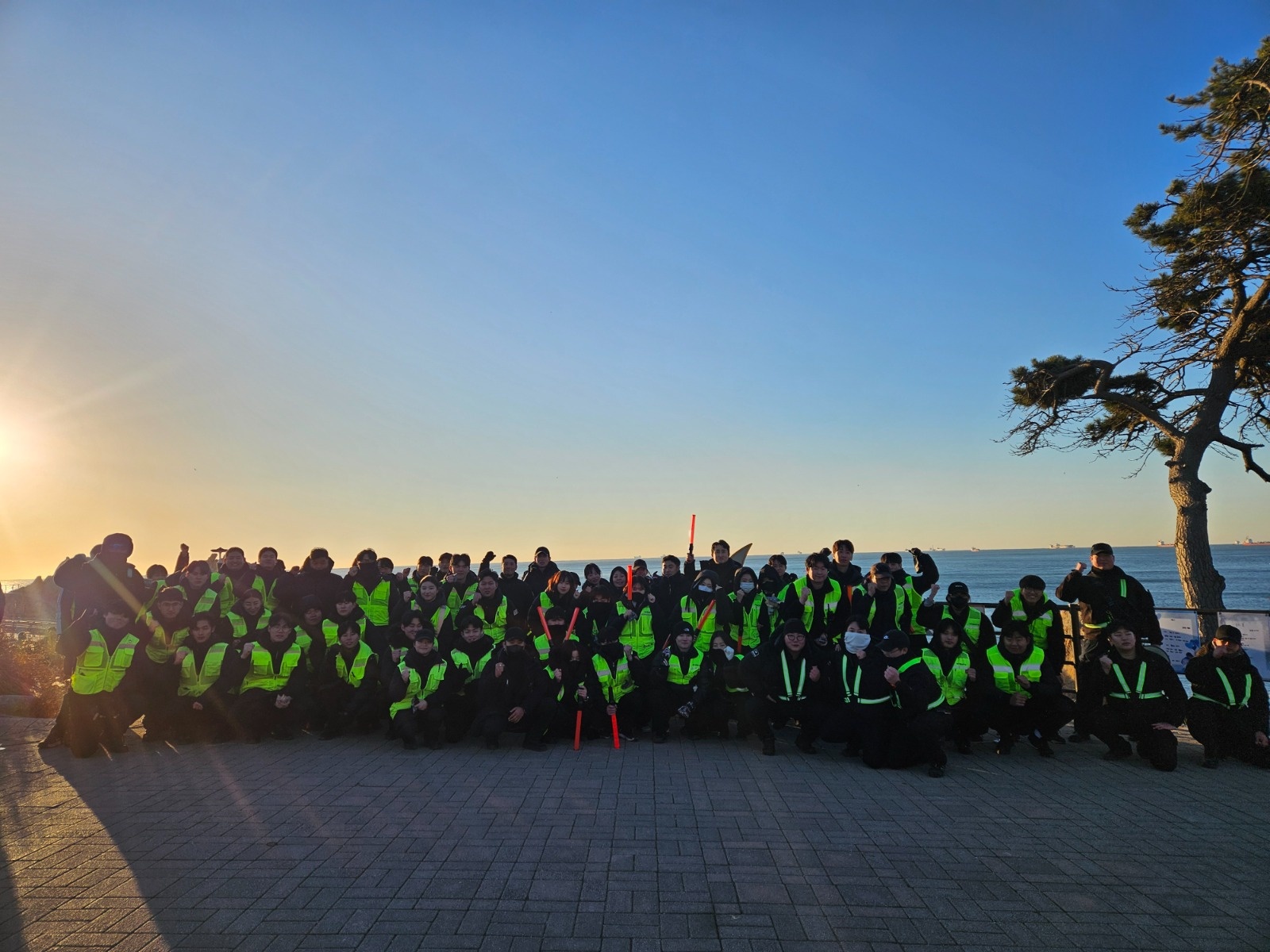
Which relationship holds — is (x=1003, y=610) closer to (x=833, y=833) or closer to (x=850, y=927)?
(x=833, y=833)

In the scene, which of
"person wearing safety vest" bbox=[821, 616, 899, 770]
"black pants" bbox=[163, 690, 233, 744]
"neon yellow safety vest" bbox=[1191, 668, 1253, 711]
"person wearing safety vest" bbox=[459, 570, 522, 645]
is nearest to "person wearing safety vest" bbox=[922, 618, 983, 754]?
"person wearing safety vest" bbox=[821, 616, 899, 770]

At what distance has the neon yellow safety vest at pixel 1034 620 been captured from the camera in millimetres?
8086

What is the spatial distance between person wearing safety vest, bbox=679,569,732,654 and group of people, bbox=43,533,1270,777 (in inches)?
1.1

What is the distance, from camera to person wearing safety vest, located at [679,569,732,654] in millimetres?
8945

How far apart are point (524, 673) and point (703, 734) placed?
7.04ft

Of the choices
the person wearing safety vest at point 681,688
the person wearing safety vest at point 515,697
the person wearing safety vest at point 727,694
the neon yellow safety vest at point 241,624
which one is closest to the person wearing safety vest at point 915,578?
the person wearing safety vest at point 727,694

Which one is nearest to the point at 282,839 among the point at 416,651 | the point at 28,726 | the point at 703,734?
A: the point at 416,651

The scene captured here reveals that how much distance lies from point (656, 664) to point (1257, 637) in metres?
6.73

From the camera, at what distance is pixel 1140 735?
718cm

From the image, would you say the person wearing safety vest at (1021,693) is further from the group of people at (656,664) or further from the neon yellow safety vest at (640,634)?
the neon yellow safety vest at (640,634)

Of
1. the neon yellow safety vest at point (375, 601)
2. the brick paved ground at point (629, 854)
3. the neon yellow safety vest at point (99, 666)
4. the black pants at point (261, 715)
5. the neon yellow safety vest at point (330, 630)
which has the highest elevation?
the neon yellow safety vest at point (375, 601)

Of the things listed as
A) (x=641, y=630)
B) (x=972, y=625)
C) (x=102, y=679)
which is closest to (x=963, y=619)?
(x=972, y=625)

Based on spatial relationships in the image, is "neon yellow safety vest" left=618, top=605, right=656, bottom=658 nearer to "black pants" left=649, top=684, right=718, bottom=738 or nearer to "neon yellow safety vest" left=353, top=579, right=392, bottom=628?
"black pants" left=649, top=684, right=718, bottom=738

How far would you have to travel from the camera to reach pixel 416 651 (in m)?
8.30
